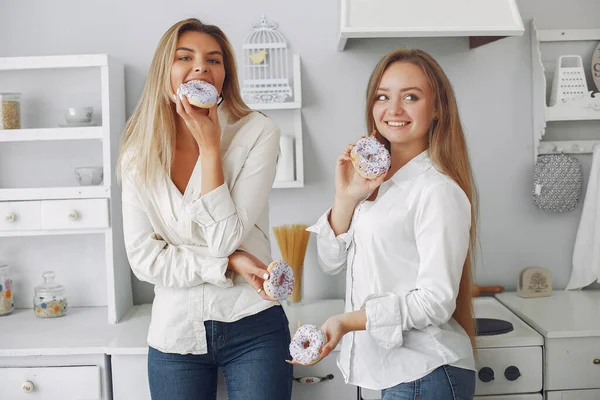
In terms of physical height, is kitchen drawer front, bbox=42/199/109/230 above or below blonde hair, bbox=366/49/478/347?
below

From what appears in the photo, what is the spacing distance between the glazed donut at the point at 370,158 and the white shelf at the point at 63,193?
101 cm

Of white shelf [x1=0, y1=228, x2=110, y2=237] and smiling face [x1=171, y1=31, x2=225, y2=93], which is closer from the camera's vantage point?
smiling face [x1=171, y1=31, x2=225, y2=93]

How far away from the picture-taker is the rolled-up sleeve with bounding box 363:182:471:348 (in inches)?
53.8

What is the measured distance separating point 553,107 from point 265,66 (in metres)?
1.01

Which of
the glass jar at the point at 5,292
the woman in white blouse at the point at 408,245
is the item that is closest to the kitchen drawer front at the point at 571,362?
the woman in white blouse at the point at 408,245

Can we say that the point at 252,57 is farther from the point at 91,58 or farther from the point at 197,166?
the point at 197,166

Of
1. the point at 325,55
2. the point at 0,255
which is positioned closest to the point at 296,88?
the point at 325,55

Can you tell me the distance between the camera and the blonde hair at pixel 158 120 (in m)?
1.55

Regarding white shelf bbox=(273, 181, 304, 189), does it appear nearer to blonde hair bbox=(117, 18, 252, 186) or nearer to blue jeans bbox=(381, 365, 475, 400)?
blonde hair bbox=(117, 18, 252, 186)

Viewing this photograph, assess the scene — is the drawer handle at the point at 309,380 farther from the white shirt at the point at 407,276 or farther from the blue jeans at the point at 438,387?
the blue jeans at the point at 438,387

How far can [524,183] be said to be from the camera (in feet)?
8.02

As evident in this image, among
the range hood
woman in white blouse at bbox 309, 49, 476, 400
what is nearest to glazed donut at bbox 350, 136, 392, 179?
woman in white blouse at bbox 309, 49, 476, 400

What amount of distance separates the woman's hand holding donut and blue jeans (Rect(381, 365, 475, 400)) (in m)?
0.34

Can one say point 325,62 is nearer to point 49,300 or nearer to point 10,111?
point 10,111
